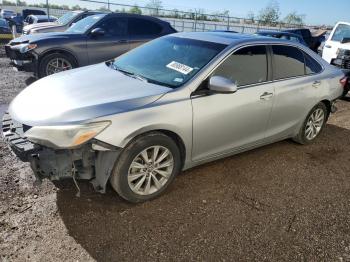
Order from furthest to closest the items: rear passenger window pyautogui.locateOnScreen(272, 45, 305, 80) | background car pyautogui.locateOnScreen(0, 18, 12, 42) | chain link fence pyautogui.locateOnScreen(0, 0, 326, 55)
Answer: chain link fence pyautogui.locateOnScreen(0, 0, 326, 55)
background car pyautogui.locateOnScreen(0, 18, 12, 42)
rear passenger window pyautogui.locateOnScreen(272, 45, 305, 80)

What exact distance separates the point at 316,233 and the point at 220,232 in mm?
932

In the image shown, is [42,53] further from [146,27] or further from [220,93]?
[220,93]

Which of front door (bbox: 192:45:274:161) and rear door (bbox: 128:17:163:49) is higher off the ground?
rear door (bbox: 128:17:163:49)

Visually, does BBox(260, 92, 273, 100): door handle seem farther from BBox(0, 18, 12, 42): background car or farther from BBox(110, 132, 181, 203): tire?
BBox(0, 18, 12, 42): background car

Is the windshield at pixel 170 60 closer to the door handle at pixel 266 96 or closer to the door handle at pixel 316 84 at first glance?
the door handle at pixel 266 96

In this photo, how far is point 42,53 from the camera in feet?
24.5

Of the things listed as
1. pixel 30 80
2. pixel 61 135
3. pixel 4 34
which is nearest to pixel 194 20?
pixel 4 34

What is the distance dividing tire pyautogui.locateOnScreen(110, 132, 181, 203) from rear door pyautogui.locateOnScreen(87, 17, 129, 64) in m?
5.46

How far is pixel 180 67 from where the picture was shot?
373cm

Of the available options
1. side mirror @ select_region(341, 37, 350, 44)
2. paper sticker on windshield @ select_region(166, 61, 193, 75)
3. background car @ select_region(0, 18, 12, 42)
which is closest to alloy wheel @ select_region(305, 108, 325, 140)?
paper sticker on windshield @ select_region(166, 61, 193, 75)

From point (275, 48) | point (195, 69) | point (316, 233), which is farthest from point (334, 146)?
point (195, 69)

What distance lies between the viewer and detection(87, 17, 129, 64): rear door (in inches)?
321

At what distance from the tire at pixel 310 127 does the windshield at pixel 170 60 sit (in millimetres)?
2022

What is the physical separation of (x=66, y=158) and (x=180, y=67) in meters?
1.59
